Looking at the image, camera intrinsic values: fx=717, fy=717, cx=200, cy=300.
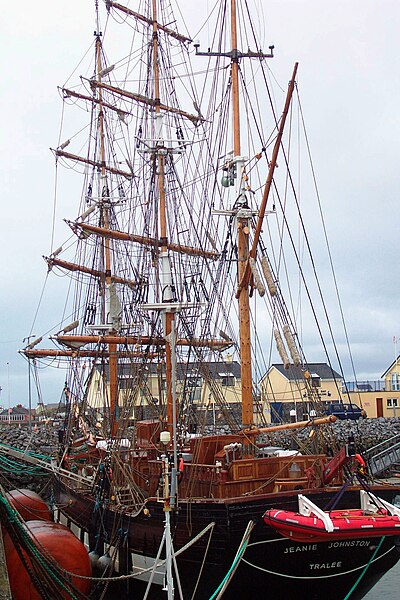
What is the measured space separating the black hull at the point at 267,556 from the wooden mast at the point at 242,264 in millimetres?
3574

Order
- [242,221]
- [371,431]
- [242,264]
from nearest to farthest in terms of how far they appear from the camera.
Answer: [242,264] < [242,221] < [371,431]

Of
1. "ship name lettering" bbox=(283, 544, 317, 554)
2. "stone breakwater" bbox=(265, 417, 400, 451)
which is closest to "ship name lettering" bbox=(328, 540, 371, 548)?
"ship name lettering" bbox=(283, 544, 317, 554)

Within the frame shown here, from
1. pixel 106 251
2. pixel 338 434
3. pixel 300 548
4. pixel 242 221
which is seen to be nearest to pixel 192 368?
pixel 242 221

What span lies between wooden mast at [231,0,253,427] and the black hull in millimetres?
3574

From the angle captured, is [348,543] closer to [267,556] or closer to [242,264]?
[267,556]

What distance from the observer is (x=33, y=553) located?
12828mm

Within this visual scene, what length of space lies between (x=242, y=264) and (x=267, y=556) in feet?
30.0

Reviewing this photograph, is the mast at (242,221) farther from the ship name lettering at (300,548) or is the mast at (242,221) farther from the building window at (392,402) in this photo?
the building window at (392,402)

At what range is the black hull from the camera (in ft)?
58.4

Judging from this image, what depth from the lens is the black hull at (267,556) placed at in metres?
17.8

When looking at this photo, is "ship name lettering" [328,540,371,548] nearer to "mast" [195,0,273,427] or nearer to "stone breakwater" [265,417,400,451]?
"mast" [195,0,273,427]

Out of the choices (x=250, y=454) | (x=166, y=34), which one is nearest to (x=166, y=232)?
(x=166, y=34)

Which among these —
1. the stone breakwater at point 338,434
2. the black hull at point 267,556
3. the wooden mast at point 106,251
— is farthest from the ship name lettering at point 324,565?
the stone breakwater at point 338,434

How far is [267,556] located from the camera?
17906 mm
